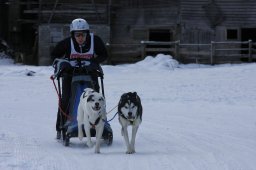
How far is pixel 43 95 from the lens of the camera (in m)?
18.5

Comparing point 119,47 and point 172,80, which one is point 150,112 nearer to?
point 172,80

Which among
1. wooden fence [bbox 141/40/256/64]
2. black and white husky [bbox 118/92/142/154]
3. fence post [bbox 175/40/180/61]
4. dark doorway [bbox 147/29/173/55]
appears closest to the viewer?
black and white husky [bbox 118/92/142/154]

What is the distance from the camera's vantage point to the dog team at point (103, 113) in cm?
823

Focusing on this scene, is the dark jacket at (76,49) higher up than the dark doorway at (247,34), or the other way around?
the dark doorway at (247,34)

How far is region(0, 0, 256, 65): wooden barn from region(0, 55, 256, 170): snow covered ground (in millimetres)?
5878

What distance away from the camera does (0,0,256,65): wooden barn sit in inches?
1232

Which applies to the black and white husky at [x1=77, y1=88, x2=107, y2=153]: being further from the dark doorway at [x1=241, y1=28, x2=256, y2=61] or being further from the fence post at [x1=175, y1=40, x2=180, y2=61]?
the dark doorway at [x1=241, y1=28, x2=256, y2=61]

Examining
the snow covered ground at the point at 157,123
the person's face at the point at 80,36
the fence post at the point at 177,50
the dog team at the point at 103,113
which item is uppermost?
the person's face at the point at 80,36

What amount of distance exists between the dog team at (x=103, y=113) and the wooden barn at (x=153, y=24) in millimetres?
22346

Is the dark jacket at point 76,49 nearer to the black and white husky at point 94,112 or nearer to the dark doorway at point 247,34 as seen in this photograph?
the black and white husky at point 94,112

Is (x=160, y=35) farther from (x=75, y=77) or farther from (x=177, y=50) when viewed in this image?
(x=75, y=77)

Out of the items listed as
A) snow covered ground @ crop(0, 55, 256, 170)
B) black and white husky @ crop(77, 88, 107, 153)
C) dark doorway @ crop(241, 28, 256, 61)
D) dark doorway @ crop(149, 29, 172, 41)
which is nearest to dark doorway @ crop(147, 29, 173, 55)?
dark doorway @ crop(149, 29, 172, 41)

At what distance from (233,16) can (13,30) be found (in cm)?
1245

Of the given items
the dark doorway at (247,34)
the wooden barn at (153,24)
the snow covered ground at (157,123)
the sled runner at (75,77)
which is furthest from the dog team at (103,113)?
the dark doorway at (247,34)
